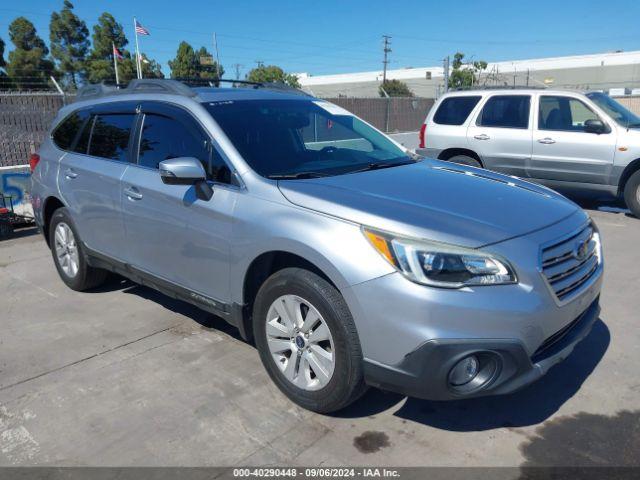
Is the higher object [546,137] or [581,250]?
[546,137]

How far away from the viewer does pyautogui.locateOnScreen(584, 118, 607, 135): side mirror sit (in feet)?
25.3

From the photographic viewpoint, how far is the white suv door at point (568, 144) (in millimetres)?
7793

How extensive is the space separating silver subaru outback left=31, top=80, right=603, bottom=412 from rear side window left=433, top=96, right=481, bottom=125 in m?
5.10

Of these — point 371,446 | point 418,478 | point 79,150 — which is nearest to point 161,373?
point 371,446

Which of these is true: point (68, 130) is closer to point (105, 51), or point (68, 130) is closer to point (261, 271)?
point (261, 271)

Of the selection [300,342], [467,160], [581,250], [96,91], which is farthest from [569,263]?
[467,160]

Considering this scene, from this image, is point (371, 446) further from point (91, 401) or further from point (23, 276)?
point (23, 276)

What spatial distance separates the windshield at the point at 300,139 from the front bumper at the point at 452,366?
130cm

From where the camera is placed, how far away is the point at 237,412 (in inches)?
123

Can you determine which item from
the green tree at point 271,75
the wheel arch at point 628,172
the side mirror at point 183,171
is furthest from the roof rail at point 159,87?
the green tree at point 271,75

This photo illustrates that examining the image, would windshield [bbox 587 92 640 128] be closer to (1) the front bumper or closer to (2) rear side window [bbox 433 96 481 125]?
(2) rear side window [bbox 433 96 481 125]

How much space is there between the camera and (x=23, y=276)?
5.80 meters

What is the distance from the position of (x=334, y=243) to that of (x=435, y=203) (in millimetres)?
632

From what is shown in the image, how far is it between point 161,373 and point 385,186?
194 cm
